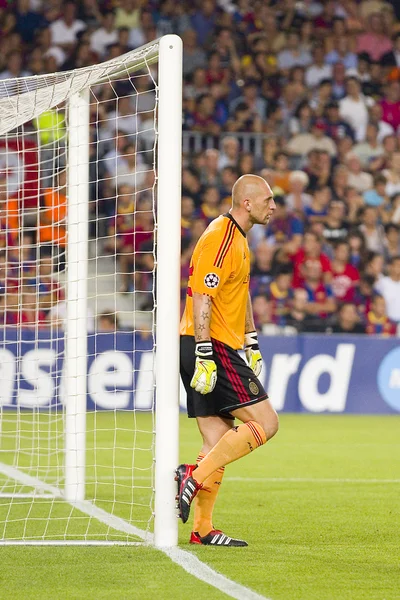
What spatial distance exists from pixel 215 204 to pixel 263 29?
475 centimetres

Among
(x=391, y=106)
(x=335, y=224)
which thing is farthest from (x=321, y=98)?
(x=335, y=224)

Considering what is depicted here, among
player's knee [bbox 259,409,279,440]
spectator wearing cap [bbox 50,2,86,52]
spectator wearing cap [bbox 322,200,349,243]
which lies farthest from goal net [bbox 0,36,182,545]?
spectator wearing cap [bbox 50,2,86,52]

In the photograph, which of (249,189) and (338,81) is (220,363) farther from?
(338,81)

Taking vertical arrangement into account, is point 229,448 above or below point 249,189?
below

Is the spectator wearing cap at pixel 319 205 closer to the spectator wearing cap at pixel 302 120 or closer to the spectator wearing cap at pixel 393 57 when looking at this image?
the spectator wearing cap at pixel 302 120

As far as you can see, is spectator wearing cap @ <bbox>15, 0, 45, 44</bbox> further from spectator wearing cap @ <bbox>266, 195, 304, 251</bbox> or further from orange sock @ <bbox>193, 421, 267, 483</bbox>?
orange sock @ <bbox>193, 421, 267, 483</bbox>

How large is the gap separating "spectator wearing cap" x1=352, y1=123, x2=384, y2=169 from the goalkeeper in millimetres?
13567

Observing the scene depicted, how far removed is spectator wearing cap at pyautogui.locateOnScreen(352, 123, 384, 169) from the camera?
1998cm

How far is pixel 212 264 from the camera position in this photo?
6469 millimetres

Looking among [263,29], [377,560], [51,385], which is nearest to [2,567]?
[377,560]

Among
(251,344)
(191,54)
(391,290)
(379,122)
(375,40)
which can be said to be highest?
(375,40)

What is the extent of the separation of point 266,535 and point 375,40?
16.0 meters

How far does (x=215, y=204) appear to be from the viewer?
57.5ft

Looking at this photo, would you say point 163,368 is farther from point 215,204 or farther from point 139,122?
point 139,122
